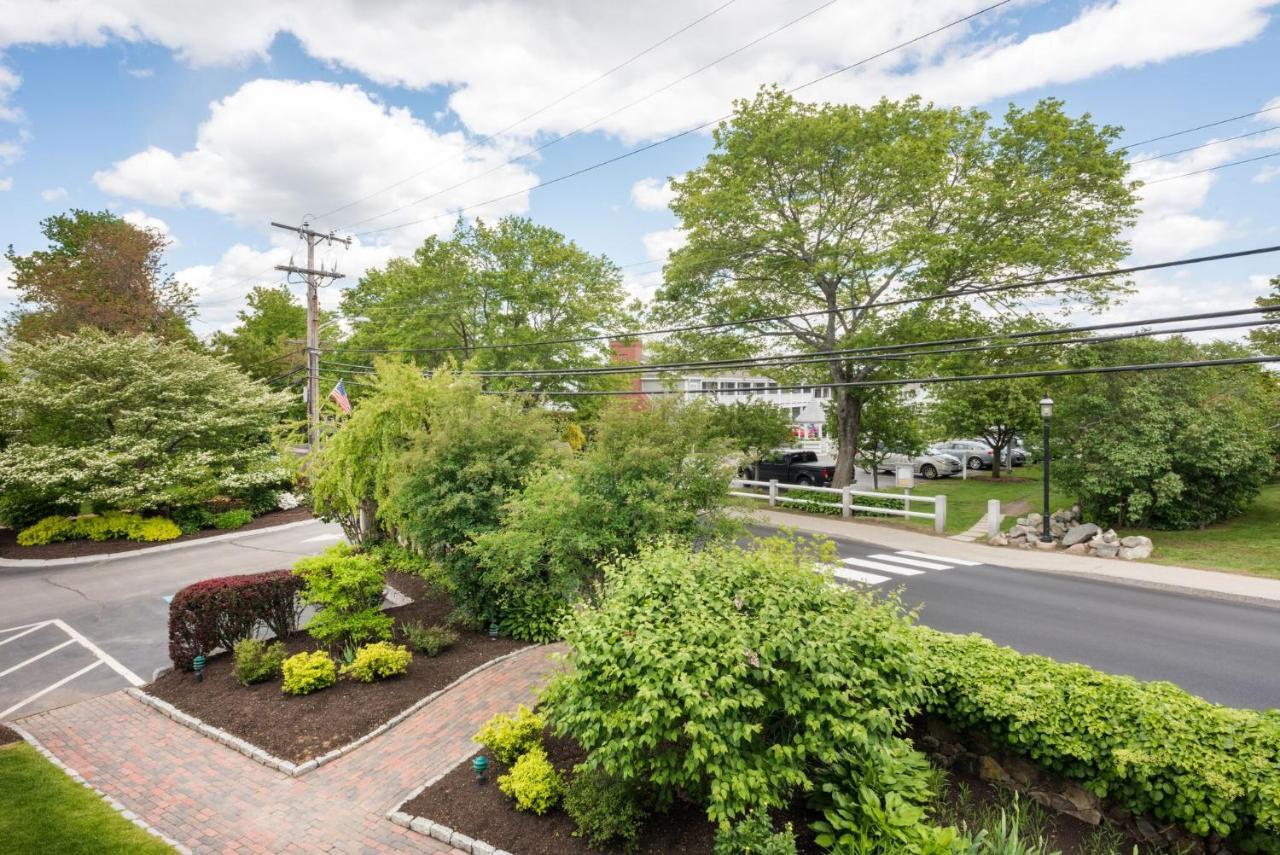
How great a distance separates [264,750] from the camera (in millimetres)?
6770

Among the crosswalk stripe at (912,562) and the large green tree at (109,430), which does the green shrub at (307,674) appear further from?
the large green tree at (109,430)

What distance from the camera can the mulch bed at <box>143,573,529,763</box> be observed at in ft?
23.0

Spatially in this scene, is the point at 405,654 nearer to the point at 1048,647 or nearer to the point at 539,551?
the point at 539,551

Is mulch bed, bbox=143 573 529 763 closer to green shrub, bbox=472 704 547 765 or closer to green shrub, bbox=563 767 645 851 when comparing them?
green shrub, bbox=472 704 547 765

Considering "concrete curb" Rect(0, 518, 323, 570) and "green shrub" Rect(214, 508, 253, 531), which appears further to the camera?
"green shrub" Rect(214, 508, 253, 531)

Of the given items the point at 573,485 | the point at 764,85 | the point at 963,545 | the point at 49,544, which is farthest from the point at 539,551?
the point at 49,544

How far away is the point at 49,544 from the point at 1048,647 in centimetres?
2401

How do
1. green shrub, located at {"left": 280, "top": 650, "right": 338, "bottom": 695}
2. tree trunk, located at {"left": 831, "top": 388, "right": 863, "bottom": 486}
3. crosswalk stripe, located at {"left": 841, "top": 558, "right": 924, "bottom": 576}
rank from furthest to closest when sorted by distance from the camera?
tree trunk, located at {"left": 831, "top": 388, "right": 863, "bottom": 486}
crosswalk stripe, located at {"left": 841, "top": 558, "right": 924, "bottom": 576}
green shrub, located at {"left": 280, "top": 650, "right": 338, "bottom": 695}

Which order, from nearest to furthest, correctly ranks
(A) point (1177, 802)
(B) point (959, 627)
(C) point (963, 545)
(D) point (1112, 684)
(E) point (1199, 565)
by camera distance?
(A) point (1177, 802), (D) point (1112, 684), (B) point (959, 627), (E) point (1199, 565), (C) point (963, 545)

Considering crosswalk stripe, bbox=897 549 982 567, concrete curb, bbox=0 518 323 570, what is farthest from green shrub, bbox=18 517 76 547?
crosswalk stripe, bbox=897 549 982 567

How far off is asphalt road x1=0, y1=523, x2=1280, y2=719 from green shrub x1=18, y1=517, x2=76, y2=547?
9.32 ft

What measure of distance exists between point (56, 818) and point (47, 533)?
16.5m

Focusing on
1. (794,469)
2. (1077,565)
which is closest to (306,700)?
(1077,565)

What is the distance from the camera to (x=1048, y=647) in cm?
930
